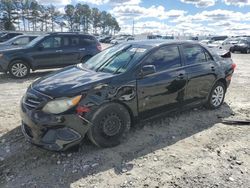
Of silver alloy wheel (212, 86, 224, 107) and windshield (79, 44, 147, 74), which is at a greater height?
windshield (79, 44, 147, 74)

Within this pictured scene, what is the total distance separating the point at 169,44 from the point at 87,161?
267 centimetres

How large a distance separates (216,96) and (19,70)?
24.2 ft

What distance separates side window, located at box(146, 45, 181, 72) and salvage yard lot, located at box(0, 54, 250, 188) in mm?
1095

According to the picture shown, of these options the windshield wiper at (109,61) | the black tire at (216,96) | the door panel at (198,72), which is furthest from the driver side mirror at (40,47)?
the black tire at (216,96)

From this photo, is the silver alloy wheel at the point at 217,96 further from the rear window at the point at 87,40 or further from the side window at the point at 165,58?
the rear window at the point at 87,40

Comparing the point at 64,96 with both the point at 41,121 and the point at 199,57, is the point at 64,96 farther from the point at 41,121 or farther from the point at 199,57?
the point at 199,57

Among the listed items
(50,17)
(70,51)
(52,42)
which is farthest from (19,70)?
(50,17)

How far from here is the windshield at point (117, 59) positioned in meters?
5.14

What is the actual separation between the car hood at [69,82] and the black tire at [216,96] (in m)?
2.71

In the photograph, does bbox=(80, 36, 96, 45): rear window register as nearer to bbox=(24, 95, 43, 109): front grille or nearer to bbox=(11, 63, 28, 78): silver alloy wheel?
bbox=(11, 63, 28, 78): silver alloy wheel

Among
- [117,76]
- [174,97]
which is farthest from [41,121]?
[174,97]

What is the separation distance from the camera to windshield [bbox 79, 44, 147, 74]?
16.9 feet

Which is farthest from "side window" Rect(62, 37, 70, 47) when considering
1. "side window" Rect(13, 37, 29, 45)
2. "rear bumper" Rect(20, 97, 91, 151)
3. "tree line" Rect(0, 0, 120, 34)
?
"tree line" Rect(0, 0, 120, 34)

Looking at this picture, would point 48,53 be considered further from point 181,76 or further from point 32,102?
point 32,102
